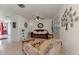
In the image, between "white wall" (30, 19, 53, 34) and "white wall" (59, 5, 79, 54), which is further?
"white wall" (30, 19, 53, 34)

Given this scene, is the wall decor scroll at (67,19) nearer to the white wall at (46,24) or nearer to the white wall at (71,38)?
the white wall at (71,38)

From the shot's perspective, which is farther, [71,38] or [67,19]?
[67,19]

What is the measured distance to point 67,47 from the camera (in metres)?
1.78

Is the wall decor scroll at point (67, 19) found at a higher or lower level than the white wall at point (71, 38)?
higher

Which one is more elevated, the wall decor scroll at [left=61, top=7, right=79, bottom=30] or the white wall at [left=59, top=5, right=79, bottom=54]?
the wall decor scroll at [left=61, top=7, right=79, bottom=30]

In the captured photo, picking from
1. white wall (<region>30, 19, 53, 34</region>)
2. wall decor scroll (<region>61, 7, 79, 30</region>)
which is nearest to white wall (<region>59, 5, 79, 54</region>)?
wall decor scroll (<region>61, 7, 79, 30</region>)

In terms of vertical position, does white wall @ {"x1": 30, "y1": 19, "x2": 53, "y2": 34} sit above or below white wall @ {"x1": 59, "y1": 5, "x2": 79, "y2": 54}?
above

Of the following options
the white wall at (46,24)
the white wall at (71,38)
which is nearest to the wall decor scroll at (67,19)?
the white wall at (71,38)

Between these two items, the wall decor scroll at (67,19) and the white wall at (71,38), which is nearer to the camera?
the white wall at (71,38)

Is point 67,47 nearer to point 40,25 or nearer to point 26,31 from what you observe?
point 40,25

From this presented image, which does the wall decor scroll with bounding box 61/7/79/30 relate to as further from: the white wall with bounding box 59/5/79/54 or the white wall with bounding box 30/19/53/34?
the white wall with bounding box 30/19/53/34

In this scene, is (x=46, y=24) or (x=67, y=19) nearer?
(x=46, y=24)

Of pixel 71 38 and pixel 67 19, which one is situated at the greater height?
pixel 67 19
